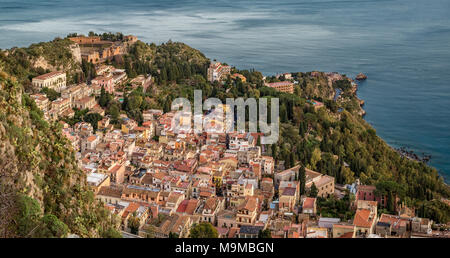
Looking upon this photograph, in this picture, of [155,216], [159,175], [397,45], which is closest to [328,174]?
[159,175]

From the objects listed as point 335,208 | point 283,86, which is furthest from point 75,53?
point 335,208

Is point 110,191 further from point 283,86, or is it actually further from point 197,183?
point 283,86

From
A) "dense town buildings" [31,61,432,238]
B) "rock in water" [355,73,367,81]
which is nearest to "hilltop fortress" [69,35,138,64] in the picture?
"dense town buildings" [31,61,432,238]

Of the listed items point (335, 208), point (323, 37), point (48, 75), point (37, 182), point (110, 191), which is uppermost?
point (323, 37)

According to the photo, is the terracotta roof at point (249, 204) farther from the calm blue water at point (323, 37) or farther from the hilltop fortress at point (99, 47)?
the hilltop fortress at point (99, 47)

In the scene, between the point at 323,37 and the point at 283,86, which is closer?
the point at 283,86
